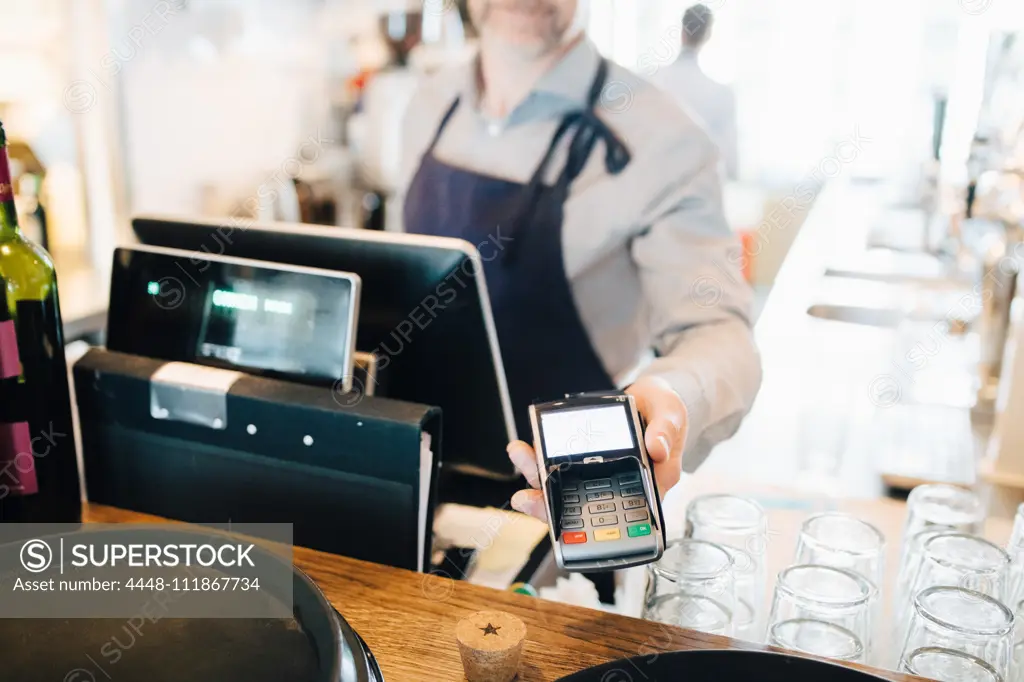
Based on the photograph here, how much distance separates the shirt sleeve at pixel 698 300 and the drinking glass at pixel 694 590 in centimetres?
25

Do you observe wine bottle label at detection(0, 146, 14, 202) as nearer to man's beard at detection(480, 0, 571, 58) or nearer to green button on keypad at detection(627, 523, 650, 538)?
green button on keypad at detection(627, 523, 650, 538)

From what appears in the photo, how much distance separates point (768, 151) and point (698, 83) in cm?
→ 172

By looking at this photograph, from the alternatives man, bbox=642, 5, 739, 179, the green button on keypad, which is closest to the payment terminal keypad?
the green button on keypad

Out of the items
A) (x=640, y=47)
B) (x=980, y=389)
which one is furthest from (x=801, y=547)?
(x=640, y=47)

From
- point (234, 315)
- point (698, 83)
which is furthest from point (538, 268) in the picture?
point (698, 83)

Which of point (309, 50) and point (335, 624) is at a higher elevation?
point (309, 50)

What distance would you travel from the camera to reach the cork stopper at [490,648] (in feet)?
1.95

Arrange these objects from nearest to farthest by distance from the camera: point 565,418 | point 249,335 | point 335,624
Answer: point 335,624
point 565,418
point 249,335

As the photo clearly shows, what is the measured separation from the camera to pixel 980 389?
336cm

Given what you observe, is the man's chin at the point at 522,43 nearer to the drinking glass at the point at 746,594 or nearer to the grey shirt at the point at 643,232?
the grey shirt at the point at 643,232

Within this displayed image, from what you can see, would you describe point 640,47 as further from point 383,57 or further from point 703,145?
point 703,145

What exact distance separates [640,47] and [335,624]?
463cm

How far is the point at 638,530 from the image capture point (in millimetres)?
667

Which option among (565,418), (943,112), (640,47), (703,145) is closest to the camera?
(565,418)
